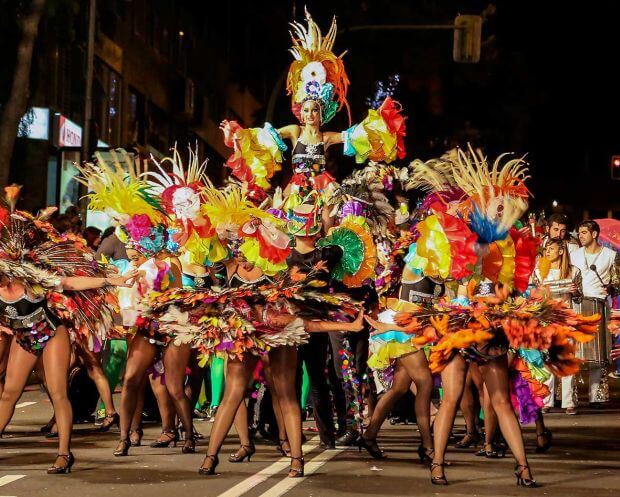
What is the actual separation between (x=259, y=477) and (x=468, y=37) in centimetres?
1754

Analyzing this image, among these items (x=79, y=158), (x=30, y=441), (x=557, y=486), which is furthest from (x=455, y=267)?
(x=79, y=158)

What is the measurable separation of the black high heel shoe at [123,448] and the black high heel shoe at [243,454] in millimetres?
914

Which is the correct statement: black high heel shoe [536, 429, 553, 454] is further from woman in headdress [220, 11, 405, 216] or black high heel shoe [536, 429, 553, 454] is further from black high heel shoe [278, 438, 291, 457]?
woman in headdress [220, 11, 405, 216]

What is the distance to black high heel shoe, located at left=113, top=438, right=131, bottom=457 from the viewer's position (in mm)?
11516

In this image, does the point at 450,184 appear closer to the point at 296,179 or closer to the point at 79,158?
the point at 296,179

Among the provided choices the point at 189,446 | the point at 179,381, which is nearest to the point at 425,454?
the point at 189,446

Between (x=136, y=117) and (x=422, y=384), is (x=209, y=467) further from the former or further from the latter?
(x=136, y=117)

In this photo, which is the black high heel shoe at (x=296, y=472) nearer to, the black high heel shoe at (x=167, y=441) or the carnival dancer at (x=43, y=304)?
the carnival dancer at (x=43, y=304)

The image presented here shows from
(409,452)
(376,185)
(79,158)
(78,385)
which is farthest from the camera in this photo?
(79,158)

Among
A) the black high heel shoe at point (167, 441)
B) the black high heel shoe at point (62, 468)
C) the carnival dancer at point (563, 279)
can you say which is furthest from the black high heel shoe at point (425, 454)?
the carnival dancer at point (563, 279)

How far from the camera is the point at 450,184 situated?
11367 mm

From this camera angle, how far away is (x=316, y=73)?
13.1 m

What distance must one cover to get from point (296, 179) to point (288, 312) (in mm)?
2878

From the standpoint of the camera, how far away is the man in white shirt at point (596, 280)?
1669 cm
